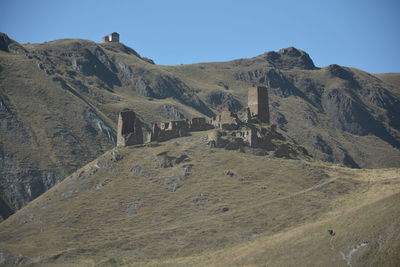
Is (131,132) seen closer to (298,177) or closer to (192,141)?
(192,141)

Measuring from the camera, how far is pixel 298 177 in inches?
4993

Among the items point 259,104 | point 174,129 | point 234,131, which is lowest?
point 234,131

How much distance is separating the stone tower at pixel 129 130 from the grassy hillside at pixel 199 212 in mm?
3529

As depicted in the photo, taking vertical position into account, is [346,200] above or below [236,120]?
below

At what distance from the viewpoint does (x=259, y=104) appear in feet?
529

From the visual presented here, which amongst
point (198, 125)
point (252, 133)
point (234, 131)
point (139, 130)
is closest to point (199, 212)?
point (252, 133)

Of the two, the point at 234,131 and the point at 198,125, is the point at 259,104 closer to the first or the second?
the point at 198,125

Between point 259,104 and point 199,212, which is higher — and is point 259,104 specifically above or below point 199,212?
above

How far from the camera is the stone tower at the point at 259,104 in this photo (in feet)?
526

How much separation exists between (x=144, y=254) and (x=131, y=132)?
142 feet

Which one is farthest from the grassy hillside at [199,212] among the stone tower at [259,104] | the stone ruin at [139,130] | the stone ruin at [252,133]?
the stone tower at [259,104]

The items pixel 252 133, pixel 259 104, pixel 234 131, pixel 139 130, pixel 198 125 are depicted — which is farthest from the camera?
pixel 259 104

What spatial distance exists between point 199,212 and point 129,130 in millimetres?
36587

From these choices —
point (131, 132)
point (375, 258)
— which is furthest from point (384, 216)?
point (131, 132)
